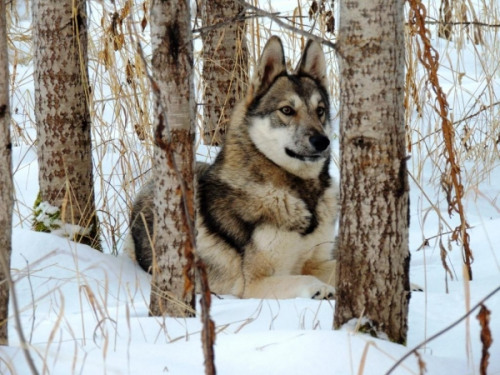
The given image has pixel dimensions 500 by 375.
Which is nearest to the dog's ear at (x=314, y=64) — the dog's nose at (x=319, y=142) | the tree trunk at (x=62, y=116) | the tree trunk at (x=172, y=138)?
the dog's nose at (x=319, y=142)

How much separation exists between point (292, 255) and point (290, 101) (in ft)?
2.90

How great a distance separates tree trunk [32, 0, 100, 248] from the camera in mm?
4453

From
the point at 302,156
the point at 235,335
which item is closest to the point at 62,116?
the point at 302,156

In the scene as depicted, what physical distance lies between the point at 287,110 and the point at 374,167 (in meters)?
2.06

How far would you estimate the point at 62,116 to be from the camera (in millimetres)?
4520

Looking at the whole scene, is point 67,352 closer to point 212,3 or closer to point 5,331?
point 5,331

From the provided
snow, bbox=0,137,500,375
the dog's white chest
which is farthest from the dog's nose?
snow, bbox=0,137,500,375

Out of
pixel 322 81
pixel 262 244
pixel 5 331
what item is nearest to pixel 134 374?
pixel 5 331

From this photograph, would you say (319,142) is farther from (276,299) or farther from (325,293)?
(276,299)

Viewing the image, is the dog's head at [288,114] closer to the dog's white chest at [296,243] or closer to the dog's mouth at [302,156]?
the dog's mouth at [302,156]

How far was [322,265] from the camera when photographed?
470cm

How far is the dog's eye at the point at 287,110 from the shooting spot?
15.0ft

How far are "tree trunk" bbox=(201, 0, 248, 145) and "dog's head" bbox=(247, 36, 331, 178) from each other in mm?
1358

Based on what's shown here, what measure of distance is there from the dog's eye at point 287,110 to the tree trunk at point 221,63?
146cm
